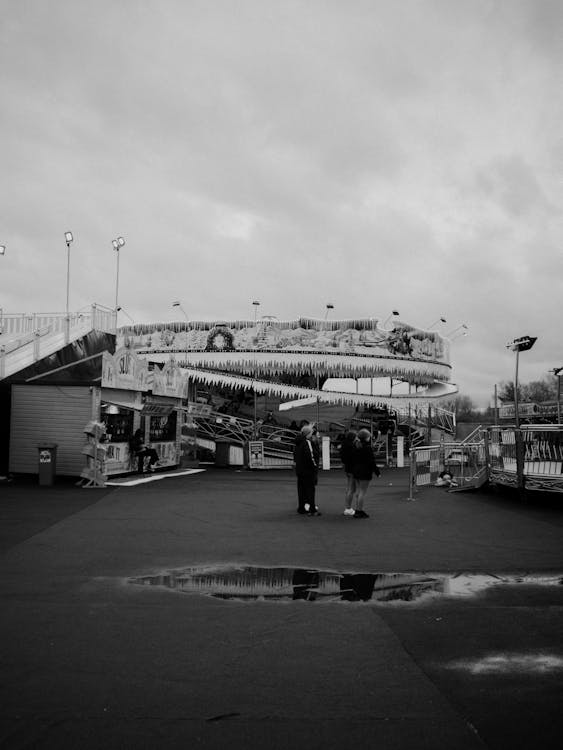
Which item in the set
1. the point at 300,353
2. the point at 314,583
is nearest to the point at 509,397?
the point at 300,353

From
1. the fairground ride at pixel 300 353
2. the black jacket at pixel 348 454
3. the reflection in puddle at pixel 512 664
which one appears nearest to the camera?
the reflection in puddle at pixel 512 664

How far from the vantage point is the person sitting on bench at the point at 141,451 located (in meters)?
22.8

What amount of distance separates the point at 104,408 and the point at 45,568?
12910 mm

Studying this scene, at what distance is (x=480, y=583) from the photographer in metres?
7.79

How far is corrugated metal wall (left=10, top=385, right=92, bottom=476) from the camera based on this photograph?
20469 mm

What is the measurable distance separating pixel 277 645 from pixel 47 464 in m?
15.1

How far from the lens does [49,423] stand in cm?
2080

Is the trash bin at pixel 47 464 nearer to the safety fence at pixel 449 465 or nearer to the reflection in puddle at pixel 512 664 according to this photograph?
the safety fence at pixel 449 465

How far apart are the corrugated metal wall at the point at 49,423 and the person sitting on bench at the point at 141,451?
251 cm

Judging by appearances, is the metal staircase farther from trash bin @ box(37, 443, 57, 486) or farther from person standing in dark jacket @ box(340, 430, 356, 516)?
person standing in dark jacket @ box(340, 430, 356, 516)

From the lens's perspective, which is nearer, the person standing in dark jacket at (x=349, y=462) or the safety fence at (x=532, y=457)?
the person standing in dark jacket at (x=349, y=462)

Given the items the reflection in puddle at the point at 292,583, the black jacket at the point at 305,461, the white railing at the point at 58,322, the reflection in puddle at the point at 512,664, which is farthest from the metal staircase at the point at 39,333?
the reflection in puddle at the point at 512,664

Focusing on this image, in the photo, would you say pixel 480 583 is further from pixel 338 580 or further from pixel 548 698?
pixel 548 698

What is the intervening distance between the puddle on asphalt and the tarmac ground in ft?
0.31
